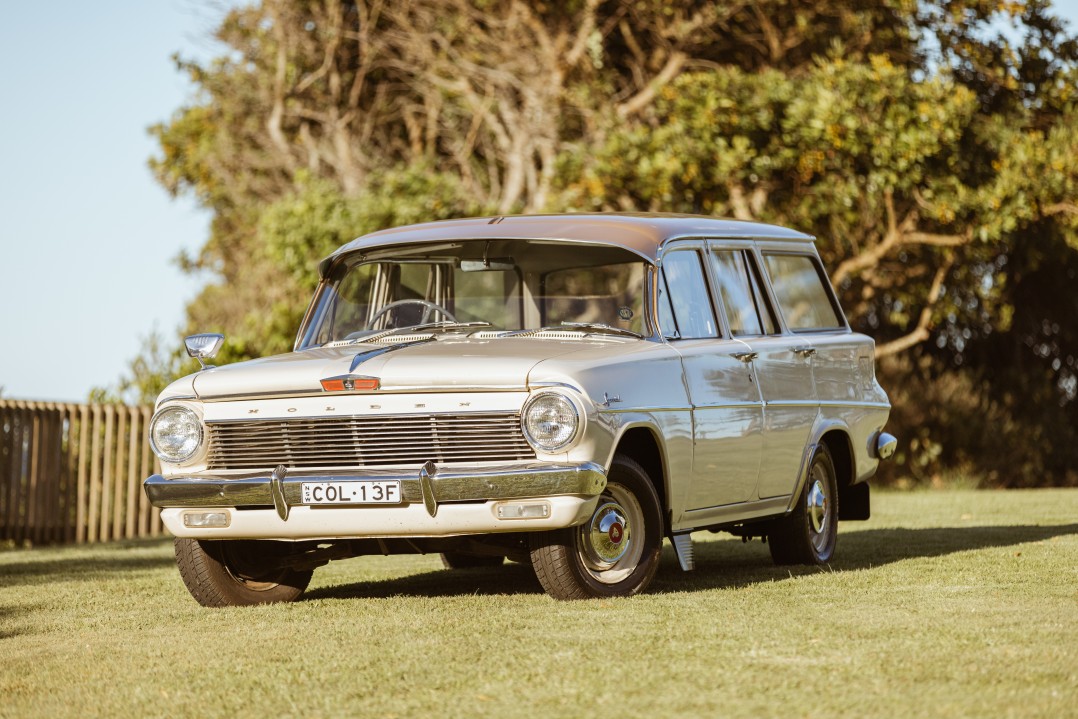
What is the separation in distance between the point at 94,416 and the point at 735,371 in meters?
8.95

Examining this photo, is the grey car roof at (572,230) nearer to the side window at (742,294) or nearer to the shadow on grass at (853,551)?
the side window at (742,294)

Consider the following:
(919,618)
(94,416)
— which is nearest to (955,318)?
(94,416)

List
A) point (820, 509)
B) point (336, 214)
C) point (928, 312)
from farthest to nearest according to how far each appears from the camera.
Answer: point (336, 214) → point (928, 312) → point (820, 509)

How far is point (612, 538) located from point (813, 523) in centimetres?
252

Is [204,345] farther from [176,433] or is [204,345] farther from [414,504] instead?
[414,504]

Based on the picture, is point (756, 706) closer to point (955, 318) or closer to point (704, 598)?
point (704, 598)

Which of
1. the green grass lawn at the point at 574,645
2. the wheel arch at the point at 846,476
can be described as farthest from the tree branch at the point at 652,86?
the green grass lawn at the point at 574,645

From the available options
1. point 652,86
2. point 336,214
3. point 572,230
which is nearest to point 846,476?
point 572,230

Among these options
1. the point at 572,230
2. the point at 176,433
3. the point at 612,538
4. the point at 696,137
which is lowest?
the point at 612,538

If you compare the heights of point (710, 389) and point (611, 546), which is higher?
point (710, 389)

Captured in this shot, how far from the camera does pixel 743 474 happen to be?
29.3 feet

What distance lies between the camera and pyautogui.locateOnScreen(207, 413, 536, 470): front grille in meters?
7.43

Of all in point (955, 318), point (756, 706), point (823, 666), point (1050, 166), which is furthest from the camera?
point (955, 318)

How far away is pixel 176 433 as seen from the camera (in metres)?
8.11
